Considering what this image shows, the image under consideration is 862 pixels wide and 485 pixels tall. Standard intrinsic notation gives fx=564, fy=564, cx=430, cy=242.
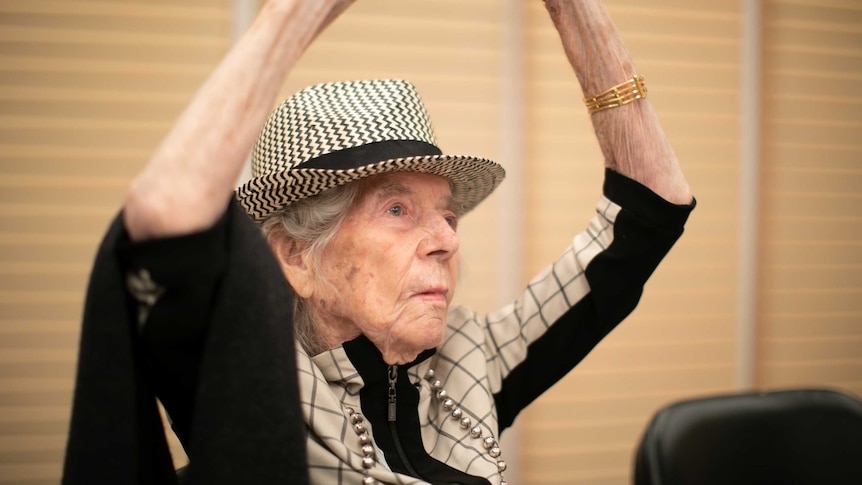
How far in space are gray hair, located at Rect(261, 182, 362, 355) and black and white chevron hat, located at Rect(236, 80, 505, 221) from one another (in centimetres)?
3

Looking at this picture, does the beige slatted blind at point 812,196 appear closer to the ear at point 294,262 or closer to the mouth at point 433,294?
the mouth at point 433,294

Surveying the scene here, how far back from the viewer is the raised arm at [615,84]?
3.71 feet

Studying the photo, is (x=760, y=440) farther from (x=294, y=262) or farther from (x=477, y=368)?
(x=294, y=262)

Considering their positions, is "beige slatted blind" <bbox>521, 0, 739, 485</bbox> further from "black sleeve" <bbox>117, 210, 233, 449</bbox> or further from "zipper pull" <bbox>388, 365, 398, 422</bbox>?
"black sleeve" <bbox>117, 210, 233, 449</bbox>

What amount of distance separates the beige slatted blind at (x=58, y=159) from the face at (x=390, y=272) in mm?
1320

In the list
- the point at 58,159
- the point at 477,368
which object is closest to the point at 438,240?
the point at 477,368

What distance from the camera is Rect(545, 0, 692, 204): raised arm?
113cm

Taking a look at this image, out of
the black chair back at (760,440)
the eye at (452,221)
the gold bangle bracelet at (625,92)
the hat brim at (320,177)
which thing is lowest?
the black chair back at (760,440)

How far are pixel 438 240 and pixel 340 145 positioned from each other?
0.26 meters

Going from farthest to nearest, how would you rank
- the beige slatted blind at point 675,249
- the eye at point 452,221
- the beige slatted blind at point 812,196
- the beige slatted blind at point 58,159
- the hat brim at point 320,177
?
the beige slatted blind at point 812,196 < the beige slatted blind at point 675,249 < the beige slatted blind at point 58,159 < the eye at point 452,221 < the hat brim at point 320,177

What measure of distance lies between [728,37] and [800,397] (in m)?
1.89

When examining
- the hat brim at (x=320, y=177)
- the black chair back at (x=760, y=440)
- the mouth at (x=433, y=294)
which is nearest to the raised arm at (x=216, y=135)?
the hat brim at (x=320, y=177)

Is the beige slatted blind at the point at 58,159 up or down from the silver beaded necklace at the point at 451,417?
up

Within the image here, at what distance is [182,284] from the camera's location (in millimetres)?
654
